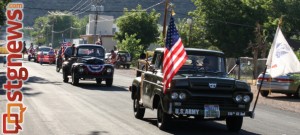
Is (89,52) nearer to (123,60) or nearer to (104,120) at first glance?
(104,120)

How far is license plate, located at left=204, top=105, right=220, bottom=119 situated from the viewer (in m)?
13.0

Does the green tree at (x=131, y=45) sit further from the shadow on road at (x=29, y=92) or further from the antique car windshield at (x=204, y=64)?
the antique car windshield at (x=204, y=64)

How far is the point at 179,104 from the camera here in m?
13.0

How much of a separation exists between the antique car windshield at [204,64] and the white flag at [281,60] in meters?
1.25

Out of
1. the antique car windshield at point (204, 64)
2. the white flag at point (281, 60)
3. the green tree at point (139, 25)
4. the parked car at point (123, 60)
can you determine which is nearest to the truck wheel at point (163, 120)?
Result: the antique car windshield at point (204, 64)

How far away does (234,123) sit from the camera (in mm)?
14102

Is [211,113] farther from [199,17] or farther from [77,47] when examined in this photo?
[199,17]

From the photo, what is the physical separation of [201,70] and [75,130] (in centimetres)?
332

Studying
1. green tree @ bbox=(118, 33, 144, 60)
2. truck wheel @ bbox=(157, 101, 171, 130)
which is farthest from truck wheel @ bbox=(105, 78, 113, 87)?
green tree @ bbox=(118, 33, 144, 60)

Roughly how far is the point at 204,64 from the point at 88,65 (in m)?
14.2

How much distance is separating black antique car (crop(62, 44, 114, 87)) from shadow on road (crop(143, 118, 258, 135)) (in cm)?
1248

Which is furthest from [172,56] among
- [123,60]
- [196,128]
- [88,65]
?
[123,60]

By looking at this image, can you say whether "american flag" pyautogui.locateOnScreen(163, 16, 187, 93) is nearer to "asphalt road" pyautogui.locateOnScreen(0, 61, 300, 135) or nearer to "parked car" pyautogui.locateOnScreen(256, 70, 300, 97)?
"asphalt road" pyautogui.locateOnScreen(0, 61, 300, 135)

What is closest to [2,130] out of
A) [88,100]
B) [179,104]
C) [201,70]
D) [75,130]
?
[75,130]
